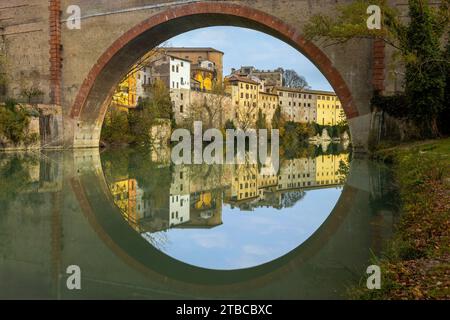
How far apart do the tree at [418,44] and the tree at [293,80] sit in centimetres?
8514

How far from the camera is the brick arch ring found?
18.9 metres

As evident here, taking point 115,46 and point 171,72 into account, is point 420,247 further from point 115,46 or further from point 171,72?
point 171,72

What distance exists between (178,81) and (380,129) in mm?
51327

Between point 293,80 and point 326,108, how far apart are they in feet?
28.3

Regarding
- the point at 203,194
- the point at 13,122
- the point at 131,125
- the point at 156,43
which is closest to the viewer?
the point at 203,194

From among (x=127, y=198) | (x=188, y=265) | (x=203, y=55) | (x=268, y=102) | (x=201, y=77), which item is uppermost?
(x=203, y=55)

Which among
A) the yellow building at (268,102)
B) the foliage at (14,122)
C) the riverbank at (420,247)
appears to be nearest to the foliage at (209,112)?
the foliage at (14,122)

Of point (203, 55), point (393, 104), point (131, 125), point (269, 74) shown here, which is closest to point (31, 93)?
point (131, 125)

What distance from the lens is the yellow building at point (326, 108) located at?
9981 cm

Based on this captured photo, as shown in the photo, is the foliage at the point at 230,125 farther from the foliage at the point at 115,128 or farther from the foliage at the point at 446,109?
the foliage at the point at 446,109

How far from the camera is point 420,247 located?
462cm
